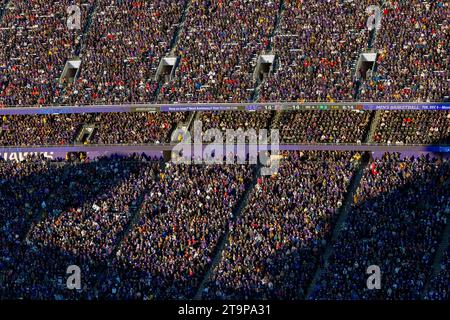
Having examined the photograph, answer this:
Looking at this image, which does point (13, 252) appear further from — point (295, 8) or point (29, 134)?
point (295, 8)

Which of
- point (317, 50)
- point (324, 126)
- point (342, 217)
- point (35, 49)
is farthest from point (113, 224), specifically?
point (35, 49)

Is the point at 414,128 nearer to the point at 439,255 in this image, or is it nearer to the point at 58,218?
the point at 439,255

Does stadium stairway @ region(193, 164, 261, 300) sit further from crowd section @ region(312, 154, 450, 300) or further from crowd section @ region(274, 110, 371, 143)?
crowd section @ region(312, 154, 450, 300)

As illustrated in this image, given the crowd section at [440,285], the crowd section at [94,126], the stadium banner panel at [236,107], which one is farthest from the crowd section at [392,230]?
the crowd section at [94,126]

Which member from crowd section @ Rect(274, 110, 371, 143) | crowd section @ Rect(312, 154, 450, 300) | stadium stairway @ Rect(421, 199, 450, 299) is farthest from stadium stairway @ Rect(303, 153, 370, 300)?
stadium stairway @ Rect(421, 199, 450, 299)

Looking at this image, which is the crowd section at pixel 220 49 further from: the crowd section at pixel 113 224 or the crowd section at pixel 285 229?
the crowd section at pixel 285 229
